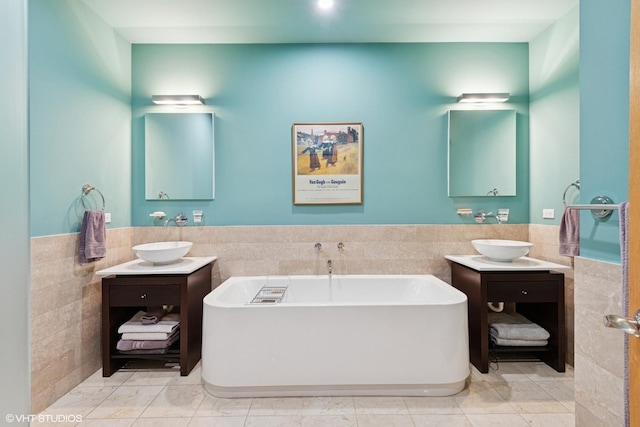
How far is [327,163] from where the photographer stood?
2.99m

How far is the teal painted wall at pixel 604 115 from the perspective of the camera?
1.03 meters

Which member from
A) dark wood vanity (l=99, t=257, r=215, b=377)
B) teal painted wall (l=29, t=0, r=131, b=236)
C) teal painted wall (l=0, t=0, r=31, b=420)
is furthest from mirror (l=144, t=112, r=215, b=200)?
teal painted wall (l=0, t=0, r=31, b=420)

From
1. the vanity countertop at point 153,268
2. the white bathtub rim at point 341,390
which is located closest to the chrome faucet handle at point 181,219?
the vanity countertop at point 153,268

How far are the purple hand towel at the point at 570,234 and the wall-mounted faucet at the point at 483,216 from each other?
0.69 meters

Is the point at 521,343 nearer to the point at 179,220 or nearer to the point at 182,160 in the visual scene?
the point at 179,220

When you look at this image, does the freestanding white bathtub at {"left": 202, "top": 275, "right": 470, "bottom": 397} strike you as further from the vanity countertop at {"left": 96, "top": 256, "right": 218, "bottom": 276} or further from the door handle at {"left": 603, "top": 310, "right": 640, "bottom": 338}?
the door handle at {"left": 603, "top": 310, "right": 640, "bottom": 338}

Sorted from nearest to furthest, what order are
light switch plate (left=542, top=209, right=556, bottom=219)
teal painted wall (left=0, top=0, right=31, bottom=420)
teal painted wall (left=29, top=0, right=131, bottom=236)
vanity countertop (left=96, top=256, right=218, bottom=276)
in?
teal painted wall (left=0, top=0, right=31, bottom=420)
teal painted wall (left=29, top=0, right=131, bottom=236)
vanity countertop (left=96, top=256, right=218, bottom=276)
light switch plate (left=542, top=209, right=556, bottom=219)

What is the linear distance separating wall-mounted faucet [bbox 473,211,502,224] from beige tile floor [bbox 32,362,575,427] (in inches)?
52.7

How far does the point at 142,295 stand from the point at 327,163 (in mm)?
1928

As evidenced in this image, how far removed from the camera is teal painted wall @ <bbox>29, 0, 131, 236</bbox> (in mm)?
2047

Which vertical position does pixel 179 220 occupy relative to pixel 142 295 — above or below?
above

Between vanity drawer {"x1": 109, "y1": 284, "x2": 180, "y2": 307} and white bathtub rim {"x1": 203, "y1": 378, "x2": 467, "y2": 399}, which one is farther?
vanity drawer {"x1": 109, "y1": 284, "x2": 180, "y2": 307}

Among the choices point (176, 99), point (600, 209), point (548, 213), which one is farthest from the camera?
point (176, 99)

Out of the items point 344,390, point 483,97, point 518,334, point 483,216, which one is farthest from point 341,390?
point 483,97
